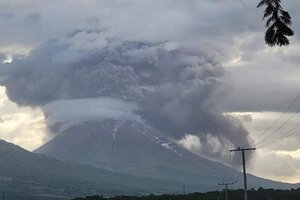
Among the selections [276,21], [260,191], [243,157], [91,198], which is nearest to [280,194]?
[260,191]

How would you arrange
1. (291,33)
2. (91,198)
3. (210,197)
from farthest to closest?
(91,198) < (210,197) < (291,33)

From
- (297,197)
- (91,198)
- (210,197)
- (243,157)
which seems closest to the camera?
(243,157)

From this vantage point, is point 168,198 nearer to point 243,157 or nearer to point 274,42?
point 243,157

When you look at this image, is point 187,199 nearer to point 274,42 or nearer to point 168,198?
point 168,198

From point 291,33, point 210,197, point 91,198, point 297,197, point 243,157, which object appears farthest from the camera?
point 91,198

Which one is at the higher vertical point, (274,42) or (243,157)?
(243,157)

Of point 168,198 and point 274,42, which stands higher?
point 168,198

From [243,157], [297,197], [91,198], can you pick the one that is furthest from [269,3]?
[91,198]

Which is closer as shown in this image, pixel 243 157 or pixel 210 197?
pixel 243 157

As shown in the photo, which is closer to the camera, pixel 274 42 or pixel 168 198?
pixel 274 42
